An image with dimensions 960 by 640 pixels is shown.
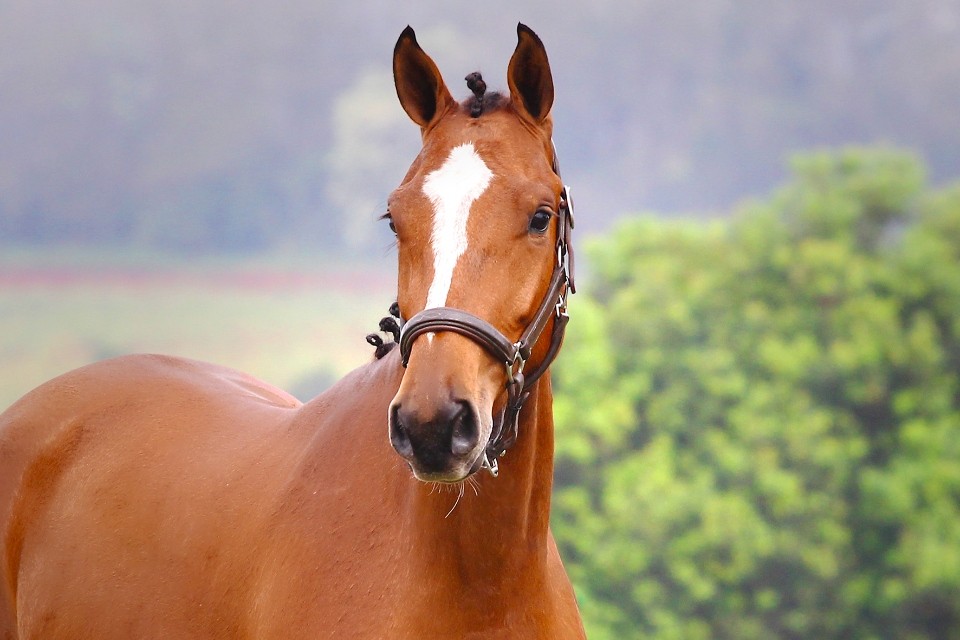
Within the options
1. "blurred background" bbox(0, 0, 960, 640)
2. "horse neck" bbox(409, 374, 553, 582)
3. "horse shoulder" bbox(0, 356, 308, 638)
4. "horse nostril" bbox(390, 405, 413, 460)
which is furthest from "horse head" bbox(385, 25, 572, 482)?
"blurred background" bbox(0, 0, 960, 640)

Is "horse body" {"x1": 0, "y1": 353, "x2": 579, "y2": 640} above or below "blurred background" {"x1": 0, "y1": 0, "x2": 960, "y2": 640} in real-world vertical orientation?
below

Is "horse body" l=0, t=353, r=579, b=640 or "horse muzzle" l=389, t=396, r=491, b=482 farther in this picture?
"horse body" l=0, t=353, r=579, b=640

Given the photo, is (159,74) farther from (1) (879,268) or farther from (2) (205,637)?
(2) (205,637)

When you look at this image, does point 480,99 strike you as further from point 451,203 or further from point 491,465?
point 491,465

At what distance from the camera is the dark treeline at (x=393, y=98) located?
1277 inches

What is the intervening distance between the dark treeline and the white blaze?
27.2 meters

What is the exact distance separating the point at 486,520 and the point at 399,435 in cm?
70

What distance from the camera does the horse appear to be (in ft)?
10.0

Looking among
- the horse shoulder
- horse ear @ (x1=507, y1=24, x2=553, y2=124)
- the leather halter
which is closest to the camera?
the leather halter

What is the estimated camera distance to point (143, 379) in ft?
16.1

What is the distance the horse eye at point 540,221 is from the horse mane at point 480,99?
476mm

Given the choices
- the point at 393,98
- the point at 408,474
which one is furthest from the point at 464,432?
the point at 393,98

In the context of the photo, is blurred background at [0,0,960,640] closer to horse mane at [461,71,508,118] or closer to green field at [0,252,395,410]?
green field at [0,252,395,410]

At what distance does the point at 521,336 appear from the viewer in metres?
3.20
